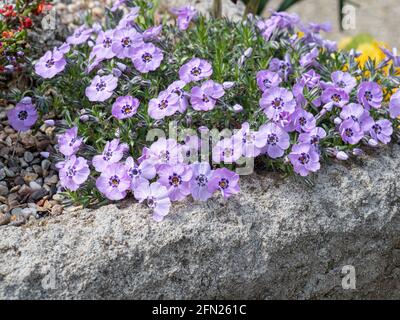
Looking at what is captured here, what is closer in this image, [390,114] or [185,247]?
[185,247]

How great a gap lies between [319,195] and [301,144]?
186 mm

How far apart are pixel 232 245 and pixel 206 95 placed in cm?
55

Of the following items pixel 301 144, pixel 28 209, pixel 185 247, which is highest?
pixel 301 144

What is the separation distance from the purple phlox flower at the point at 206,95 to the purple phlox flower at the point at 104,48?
1.30ft

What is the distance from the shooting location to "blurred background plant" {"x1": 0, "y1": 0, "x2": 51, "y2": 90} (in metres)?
2.74

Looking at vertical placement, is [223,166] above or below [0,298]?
above

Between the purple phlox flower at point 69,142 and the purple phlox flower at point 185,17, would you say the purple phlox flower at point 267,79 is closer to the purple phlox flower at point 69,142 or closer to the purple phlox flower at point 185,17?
the purple phlox flower at point 185,17

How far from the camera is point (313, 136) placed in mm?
2486

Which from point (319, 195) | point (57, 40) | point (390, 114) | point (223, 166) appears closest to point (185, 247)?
point (223, 166)

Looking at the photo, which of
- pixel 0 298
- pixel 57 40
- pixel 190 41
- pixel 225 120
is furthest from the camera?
pixel 57 40

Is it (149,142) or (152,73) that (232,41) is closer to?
(152,73)

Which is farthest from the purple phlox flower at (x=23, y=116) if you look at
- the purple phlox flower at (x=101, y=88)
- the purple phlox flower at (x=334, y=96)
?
the purple phlox flower at (x=334, y=96)

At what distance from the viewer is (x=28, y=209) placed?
2.53 m

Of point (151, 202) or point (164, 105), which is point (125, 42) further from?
point (151, 202)
